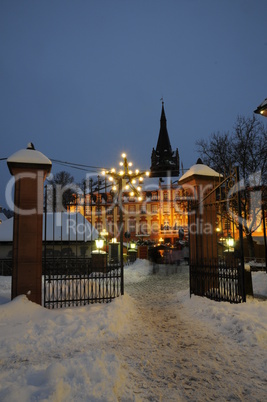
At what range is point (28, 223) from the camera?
7.70 meters

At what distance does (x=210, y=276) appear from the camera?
345 inches

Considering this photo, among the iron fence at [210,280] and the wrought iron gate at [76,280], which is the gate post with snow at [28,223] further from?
the iron fence at [210,280]

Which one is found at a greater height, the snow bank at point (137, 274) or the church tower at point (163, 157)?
the church tower at point (163, 157)

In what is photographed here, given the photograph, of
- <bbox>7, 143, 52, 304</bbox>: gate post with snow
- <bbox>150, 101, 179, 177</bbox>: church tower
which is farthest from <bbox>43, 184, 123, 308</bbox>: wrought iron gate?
<bbox>150, 101, 179, 177</bbox>: church tower

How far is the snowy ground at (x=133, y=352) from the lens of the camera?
3463 millimetres

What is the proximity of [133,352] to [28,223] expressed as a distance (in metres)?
4.61

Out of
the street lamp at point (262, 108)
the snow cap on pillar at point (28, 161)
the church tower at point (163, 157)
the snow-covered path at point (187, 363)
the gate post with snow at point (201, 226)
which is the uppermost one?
the church tower at point (163, 157)

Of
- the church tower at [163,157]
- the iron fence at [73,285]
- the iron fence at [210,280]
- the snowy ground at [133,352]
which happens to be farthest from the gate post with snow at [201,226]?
the church tower at [163,157]

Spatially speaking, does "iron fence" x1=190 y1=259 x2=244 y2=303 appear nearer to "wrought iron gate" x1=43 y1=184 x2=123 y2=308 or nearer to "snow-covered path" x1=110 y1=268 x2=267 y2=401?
"snow-covered path" x1=110 y1=268 x2=267 y2=401

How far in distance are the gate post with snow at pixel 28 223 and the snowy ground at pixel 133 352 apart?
554mm

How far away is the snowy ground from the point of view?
3463mm

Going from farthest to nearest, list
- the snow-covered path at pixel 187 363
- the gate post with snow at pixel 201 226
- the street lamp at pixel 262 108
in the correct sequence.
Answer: the gate post with snow at pixel 201 226, the street lamp at pixel 262 108, the snow-covered path at pixel 187 363

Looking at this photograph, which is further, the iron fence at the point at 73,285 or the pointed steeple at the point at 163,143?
the pointed steeple at the point at 163,143

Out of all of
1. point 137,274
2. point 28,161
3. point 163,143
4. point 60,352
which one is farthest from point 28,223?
point 163,143
